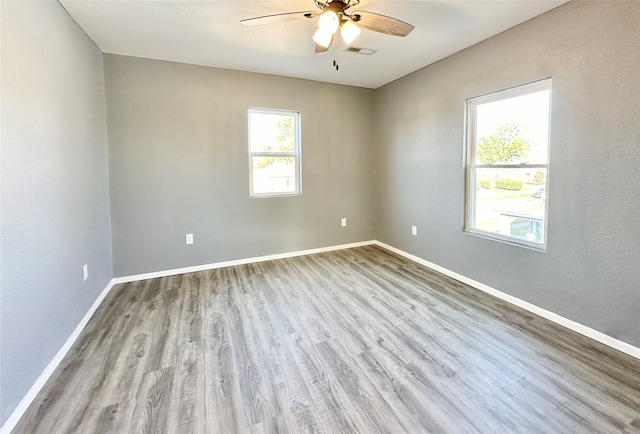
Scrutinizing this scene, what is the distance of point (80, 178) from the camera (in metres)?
2.54

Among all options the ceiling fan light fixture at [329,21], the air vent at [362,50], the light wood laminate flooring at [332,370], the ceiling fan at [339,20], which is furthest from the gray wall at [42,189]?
the air vent at [362,50]

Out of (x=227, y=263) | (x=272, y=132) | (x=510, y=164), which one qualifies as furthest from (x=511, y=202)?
(x=227, y=263)

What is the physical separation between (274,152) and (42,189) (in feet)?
8.69

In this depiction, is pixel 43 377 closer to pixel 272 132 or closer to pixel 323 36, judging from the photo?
pixel 323 36

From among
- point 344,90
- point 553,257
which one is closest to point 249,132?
point 344,90

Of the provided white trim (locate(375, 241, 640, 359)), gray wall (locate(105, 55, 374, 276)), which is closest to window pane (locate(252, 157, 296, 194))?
gray wall (locate(105, 55, 374, 276))

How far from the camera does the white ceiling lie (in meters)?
2.35

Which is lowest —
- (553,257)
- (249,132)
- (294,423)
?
(294,423)

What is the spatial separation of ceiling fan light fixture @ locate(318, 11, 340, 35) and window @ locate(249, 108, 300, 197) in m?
2.22

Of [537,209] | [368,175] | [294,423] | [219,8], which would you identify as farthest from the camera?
[368,175]

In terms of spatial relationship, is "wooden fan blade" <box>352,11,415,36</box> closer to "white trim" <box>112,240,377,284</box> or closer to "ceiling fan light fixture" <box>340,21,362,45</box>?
"ceiling fan light fixture" <box>340,21,362,45</box>

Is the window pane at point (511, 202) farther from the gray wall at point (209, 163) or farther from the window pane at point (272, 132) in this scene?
the window pane at point (272, 132)

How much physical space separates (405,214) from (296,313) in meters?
2.34

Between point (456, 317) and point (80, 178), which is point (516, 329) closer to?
point (456, 317)
